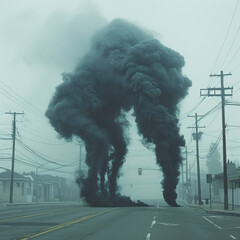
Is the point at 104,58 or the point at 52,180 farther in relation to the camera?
the point at 52,180

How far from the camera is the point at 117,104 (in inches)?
2299

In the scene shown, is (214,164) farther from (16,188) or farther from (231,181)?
(231,181)

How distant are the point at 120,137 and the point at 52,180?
61.2 meters

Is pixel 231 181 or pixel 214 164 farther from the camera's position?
pixel 214 164

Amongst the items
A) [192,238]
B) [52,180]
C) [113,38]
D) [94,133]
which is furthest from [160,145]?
[52,180]

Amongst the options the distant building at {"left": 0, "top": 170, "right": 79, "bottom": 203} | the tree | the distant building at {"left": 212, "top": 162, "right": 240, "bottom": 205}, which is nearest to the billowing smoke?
the distant building at {"left": 212, "top": 162, "right": 240, "bottom": 205}

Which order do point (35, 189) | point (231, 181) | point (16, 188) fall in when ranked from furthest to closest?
point (35, 189) → point (16, 188) → point (231, 181)

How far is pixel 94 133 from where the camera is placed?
5284cm

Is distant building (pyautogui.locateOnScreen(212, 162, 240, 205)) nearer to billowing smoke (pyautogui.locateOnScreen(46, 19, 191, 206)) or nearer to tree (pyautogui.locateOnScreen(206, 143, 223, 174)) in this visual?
billowing smoke (pyautogui.locateOnScreen(46, 19, 191, 206))

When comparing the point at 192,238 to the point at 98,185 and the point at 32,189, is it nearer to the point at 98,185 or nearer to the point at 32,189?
the point at 98,185

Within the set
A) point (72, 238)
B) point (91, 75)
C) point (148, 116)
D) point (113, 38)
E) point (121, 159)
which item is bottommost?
point (72, 238)

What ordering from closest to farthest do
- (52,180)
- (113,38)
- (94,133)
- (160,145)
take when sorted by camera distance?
(160,145), (94,133), (113,38), (52,180)

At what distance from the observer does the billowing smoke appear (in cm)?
4722

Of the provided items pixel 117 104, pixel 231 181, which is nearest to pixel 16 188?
pixel 117 104
